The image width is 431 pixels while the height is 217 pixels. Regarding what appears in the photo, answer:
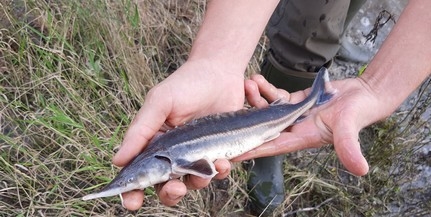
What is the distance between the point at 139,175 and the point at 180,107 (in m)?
0.31

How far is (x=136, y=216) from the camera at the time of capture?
7.73 ft

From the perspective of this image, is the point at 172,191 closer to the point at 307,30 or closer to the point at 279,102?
the point at 279,102

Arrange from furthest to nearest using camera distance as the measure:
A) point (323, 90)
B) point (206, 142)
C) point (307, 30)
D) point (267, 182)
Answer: point (267, 182) < point (307, 30) < point (323, 90) < point (206, 142)

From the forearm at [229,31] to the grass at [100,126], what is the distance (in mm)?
662

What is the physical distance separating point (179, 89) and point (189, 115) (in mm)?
129

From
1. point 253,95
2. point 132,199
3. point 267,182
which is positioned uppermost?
point 253,95

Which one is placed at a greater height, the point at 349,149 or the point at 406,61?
→ the point at 406,61

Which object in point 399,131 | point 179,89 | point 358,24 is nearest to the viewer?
point 179,89

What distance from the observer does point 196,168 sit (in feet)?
5.54

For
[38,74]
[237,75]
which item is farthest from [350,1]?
[38,74]

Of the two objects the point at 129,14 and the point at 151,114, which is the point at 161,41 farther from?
the point at 151,114

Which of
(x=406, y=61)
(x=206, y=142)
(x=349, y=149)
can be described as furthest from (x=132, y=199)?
(x=406, y=61)

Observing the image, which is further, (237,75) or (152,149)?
(237,75)

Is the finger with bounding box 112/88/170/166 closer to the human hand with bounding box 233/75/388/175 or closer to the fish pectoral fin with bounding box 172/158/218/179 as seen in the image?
the fish pectoral fin with bounding box 172/158/218/179
